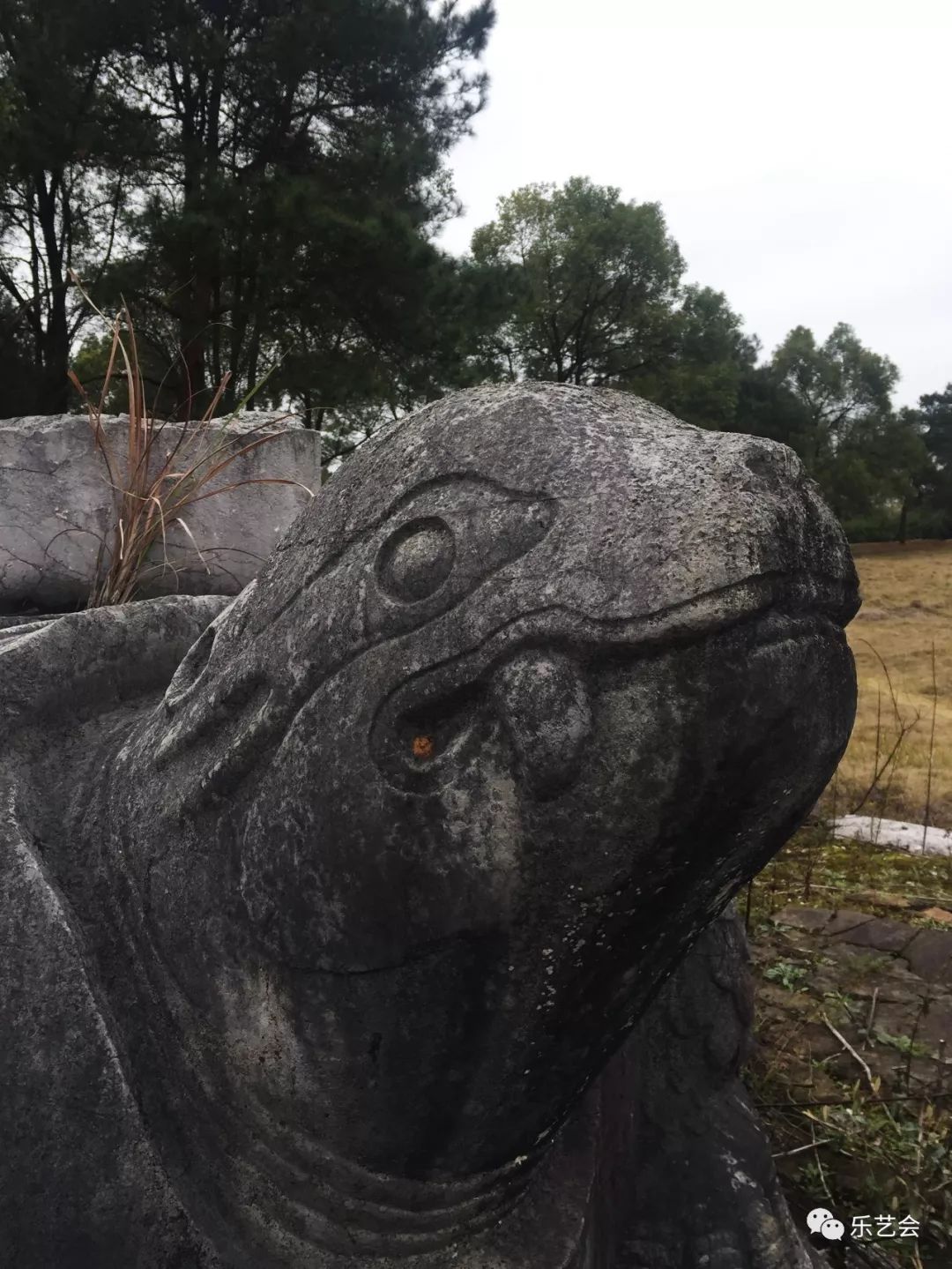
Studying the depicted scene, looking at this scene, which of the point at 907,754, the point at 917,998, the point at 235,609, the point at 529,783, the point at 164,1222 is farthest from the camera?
the point at 907,754

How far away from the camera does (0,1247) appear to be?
810 mm

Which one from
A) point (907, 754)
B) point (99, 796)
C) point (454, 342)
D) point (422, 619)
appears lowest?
point (907, 754)

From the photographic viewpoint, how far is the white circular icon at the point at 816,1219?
4.50ft

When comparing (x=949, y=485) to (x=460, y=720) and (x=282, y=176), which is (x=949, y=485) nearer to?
(x=282, y=176)

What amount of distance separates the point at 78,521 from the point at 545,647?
1654 millimetres

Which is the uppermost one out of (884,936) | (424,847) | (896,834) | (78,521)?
(78,521)

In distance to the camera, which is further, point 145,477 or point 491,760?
point 145,477

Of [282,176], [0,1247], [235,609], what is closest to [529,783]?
[235,609]

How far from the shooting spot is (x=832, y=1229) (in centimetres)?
135

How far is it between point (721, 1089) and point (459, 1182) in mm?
447

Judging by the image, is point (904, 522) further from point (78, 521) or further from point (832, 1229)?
point (832, 1229)

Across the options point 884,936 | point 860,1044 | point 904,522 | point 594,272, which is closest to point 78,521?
point 860,1044

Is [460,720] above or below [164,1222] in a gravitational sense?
above

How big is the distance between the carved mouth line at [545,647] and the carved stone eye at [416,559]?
7 centimetres
